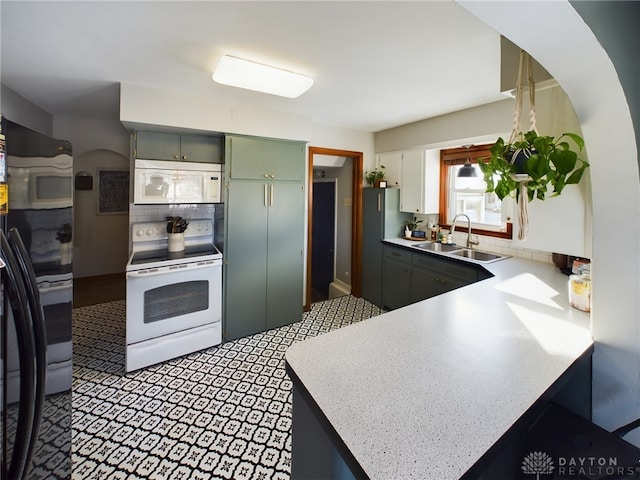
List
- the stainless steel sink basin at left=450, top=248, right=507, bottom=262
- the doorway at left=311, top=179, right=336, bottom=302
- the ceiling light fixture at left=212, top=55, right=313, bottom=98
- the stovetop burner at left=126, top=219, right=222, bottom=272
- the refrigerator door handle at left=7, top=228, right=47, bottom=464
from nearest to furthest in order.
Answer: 1. the refrigerator door handle at left=7, top=228, right=47, bottom=464
2. the ceiling light fixture at left=212, top=55, right=313, bottom=98
3. the stovetop burner at left=126, top=219, right=222, bottom=272
4. the stainless steel sink basin at left=450, top=248, right=507, bottom=262
5. the doorway at left=311, top=179, right=336, bottom=302

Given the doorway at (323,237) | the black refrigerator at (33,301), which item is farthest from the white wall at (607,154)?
the doorway at (323,237)

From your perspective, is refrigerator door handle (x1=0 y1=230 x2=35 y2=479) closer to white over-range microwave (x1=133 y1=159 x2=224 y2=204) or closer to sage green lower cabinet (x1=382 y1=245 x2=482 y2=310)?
white over-range microwave (x1=133 y1=159 x2=224 y2=204)

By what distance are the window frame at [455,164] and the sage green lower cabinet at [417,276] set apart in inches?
29.5

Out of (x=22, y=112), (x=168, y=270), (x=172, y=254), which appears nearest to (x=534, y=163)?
(x=168, y=270)

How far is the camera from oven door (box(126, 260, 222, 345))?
7.64 ft

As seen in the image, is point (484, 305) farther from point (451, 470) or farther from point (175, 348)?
point (175, 348)

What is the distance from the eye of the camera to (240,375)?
7.81 feet

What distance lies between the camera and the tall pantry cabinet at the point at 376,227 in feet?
12.1

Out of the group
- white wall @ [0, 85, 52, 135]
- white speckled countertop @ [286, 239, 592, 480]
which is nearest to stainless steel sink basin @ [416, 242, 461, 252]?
white speckled countertop @ [286, 239, 592, 480]

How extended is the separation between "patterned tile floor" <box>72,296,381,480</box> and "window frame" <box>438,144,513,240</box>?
237 centimetres

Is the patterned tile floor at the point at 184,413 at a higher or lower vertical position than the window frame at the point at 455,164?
lower

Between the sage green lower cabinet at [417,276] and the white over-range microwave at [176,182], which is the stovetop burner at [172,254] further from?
the sage green lower cabinet at [417,276]

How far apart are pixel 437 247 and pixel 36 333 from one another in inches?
134

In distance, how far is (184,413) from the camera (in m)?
1.96
